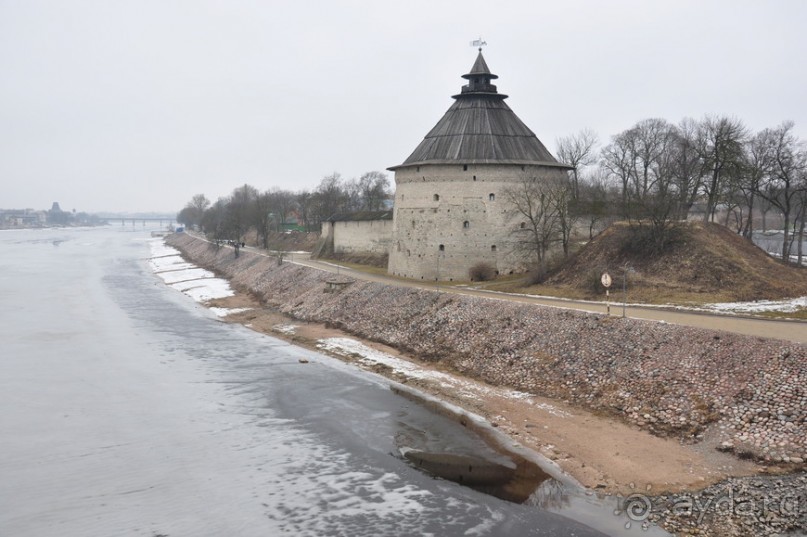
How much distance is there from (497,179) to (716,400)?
24495 millimetres

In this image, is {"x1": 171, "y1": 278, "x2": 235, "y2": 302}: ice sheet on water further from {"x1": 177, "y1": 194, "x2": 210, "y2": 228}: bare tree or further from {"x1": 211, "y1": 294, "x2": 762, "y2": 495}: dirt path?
{"x1": 177, "y1": 194, "x2": 210, "y2": 228}: bare tree

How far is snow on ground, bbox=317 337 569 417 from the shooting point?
21.6 m

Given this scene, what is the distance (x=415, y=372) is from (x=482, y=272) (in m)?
15.1

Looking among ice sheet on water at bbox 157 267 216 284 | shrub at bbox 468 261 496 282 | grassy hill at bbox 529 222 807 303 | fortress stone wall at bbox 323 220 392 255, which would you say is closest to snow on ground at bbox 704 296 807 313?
grassy hill at bbox 529 222 807 303

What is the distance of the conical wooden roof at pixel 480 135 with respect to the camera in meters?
40.3

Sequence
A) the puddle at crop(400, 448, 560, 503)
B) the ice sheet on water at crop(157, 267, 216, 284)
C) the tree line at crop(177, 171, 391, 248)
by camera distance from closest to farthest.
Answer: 1. the puddle at crop(400, 448, 560, 503)
2. the ice sheet on water at crop(157, 267, 216, 284)
3. the tree line at crop(177, 171, 391, 248)

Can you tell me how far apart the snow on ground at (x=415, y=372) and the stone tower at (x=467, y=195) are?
11.0m

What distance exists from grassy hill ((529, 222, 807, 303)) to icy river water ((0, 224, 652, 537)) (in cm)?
1371

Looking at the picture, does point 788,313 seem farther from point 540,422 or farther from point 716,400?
point 540,422

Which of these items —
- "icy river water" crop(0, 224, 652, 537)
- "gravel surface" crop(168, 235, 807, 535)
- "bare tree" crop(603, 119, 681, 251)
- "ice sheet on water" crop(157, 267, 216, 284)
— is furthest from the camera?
"ice sheet on water" crop(157, 267, 216, 284)

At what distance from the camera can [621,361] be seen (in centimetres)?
2103

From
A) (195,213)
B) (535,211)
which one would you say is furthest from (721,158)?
(195,213)

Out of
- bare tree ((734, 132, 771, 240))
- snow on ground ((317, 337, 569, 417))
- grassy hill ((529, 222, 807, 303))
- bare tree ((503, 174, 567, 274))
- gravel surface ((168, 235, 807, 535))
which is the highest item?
bare tree ((734, 132, 771, 240))

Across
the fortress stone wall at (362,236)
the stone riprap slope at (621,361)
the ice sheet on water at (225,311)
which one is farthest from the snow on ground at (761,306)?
the fortress stone wall at (362,236)
